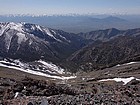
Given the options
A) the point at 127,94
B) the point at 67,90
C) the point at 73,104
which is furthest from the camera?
the point at 67,90

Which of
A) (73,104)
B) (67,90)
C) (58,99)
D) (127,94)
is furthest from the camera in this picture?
(67,90)

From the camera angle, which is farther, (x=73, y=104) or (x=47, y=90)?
(x=47, y=90)

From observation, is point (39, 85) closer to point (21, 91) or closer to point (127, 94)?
point (21, 91)

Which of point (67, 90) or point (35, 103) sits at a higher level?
point (35, 103)

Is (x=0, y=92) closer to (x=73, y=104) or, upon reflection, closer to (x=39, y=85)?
(x=39, y=85)

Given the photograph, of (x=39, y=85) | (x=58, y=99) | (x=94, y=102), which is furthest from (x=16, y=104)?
(x=39, y=85)

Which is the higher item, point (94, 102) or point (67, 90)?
point (94, 102)

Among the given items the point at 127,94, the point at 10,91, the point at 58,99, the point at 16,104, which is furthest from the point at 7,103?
the point at 127,94

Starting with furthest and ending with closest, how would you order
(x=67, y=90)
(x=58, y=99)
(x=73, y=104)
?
1. (x=67, y=90)
2. (x=58, y=99)
3. (x=73, y=104)

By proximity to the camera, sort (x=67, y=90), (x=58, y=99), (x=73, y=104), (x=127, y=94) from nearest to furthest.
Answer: (x=73, y=104), (x=58, y=99), (x=127, y=94), (x=67, y=90)
